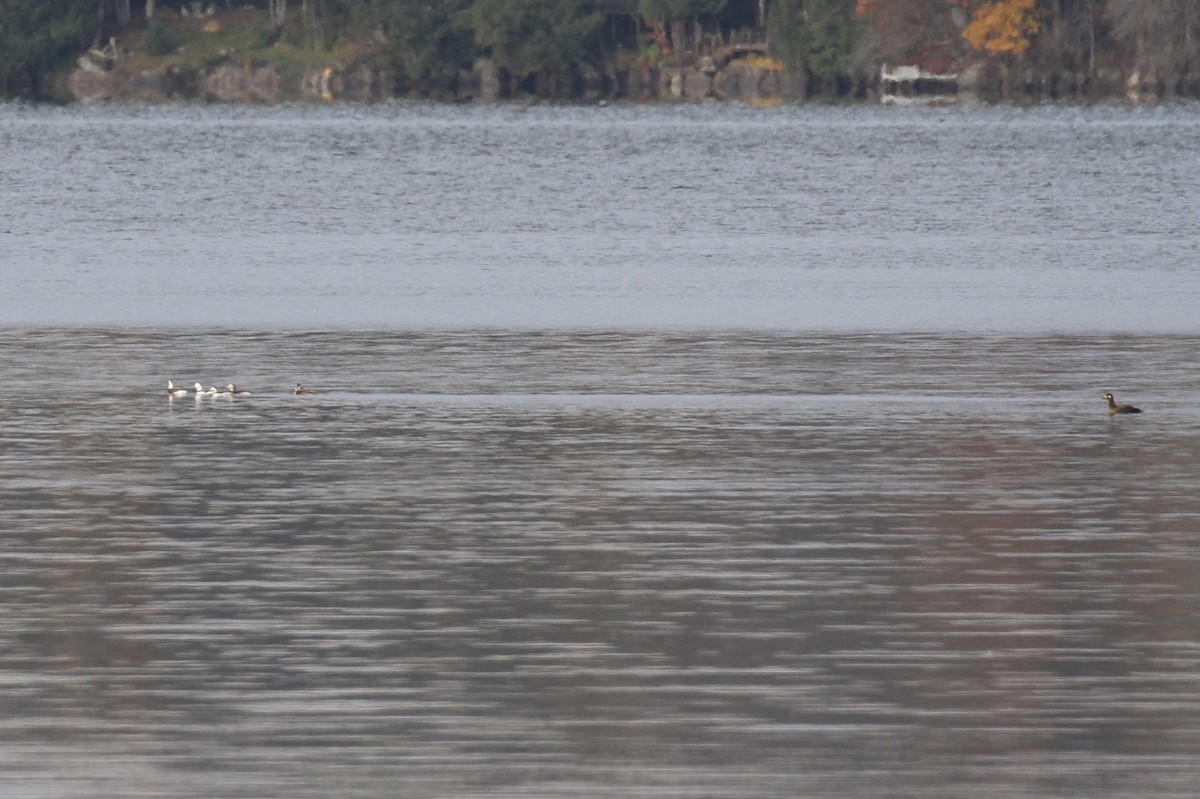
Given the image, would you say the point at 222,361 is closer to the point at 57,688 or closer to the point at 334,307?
the point at 334,307

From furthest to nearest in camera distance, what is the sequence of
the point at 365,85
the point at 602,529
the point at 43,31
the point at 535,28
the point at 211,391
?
the point at 365,85 < the point at 43,31 < the point at 535,28 < the point at 211,391 < the point at 602,529

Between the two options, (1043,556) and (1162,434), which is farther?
(1162,434)

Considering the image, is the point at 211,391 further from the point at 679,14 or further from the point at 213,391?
the point at 679,14

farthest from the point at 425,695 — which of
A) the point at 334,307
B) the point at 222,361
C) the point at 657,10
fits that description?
the point at 657,10

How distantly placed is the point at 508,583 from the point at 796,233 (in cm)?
2993

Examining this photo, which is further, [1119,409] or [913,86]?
A: [913,86]

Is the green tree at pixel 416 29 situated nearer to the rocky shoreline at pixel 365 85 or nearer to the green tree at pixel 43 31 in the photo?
the rocky shoreline at pixel 365 85

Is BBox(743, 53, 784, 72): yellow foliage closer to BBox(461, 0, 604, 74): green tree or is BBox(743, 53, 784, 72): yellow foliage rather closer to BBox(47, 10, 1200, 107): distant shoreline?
BBox(47, 10, 1200, 107): distant shoreline

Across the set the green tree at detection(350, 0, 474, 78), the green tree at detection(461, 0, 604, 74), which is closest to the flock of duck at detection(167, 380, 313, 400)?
the green tree at detection(461, 0, 604, 74)

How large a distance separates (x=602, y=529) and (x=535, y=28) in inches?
4386

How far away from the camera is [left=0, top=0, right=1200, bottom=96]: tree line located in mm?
106500

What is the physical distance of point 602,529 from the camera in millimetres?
13594

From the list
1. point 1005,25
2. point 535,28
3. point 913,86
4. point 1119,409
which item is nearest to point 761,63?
point 913,86

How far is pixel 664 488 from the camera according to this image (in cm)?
1501
